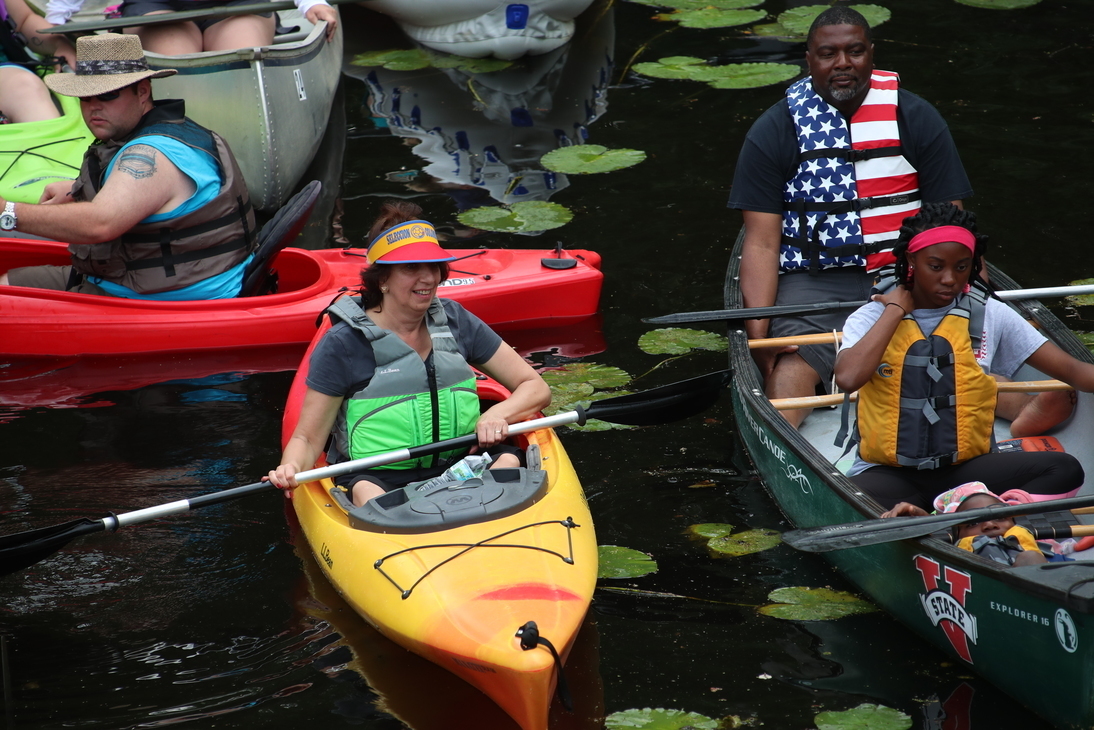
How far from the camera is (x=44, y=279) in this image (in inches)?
201

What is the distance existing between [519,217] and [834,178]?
Answer: 7.50 feet

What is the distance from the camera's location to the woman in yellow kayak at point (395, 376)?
334 centimetres

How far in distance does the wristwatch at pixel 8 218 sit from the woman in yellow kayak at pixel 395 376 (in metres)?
1.81

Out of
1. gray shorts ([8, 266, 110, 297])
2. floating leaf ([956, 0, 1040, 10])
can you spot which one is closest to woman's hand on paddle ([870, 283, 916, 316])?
gray shorts ([8, 266, 110, 297])

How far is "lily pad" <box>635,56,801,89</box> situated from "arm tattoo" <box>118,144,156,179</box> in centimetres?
442

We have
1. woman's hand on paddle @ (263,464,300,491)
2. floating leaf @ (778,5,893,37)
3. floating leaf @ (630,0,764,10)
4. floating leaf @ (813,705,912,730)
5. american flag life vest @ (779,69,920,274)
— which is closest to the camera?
floating leaf @ (813,705,912,730)

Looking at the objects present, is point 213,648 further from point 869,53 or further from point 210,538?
point 869,53

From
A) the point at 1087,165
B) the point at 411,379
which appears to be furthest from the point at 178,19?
the point at 1087,165

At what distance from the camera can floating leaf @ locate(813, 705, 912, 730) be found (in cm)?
290

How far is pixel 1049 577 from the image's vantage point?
2631mm

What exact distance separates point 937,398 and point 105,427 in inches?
123

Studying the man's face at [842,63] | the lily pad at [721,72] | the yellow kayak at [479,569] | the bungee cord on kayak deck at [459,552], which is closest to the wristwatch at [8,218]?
the yellow kayak at [479,569]

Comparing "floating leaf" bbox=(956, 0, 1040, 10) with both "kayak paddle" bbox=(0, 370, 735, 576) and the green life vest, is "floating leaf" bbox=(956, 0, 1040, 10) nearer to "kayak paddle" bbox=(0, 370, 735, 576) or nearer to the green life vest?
"kayak paddle" bbox=(0, 370, 735, 576)

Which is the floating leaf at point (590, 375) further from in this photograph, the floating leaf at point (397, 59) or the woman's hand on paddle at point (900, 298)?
the floating leaf at point (397, 59)
